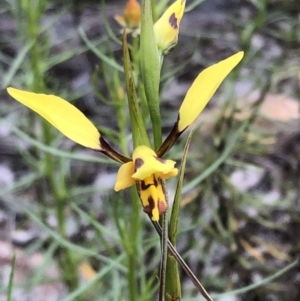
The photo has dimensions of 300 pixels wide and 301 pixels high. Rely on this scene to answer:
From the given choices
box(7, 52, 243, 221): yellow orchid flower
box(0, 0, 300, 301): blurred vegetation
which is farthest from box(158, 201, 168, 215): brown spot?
box(0, 0, 300, 301): blurred vegetation

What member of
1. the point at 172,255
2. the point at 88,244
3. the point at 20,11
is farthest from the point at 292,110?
the point at 172,255

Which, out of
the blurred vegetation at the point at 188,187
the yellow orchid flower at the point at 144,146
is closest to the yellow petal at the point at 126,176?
the yellow orchid flower at the point at 144,146

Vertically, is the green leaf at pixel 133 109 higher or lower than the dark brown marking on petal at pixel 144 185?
higher

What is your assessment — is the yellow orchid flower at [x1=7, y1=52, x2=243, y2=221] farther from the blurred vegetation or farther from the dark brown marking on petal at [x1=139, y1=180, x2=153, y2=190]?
the blurred vegetation

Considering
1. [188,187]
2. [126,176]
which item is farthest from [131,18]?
[126,176]

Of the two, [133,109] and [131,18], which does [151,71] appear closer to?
[133,109]

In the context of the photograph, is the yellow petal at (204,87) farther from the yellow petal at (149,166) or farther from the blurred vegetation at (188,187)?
the blurred vegetation at (188,187)
